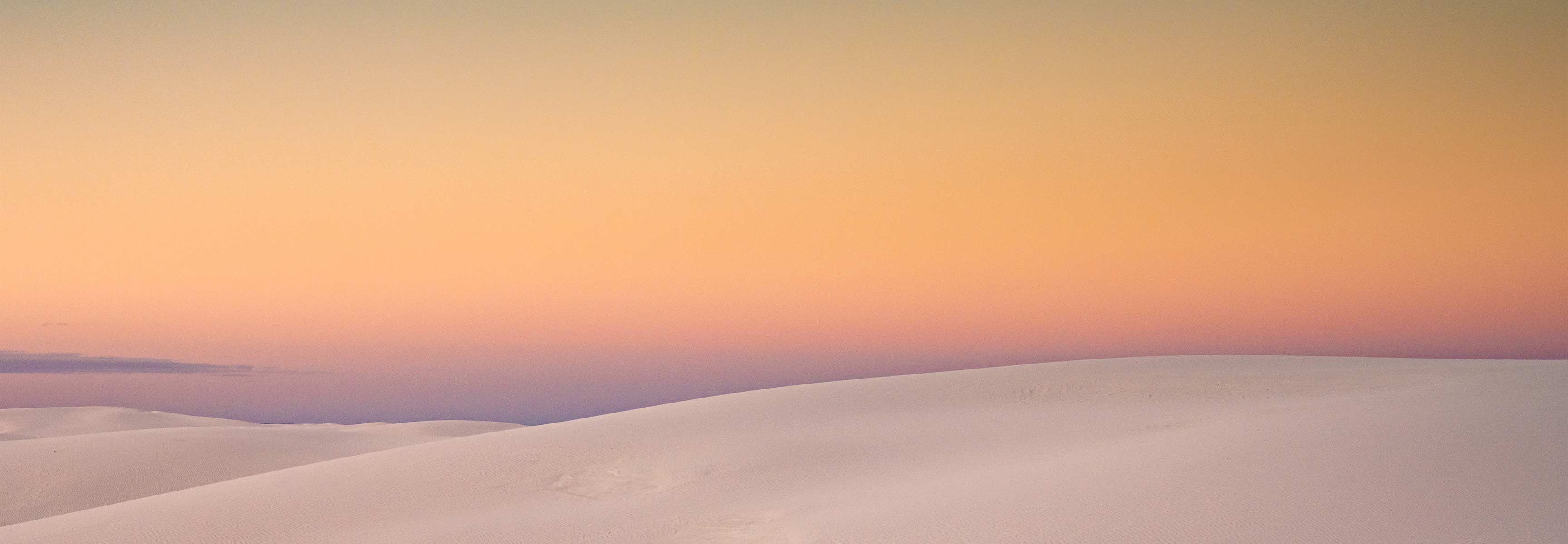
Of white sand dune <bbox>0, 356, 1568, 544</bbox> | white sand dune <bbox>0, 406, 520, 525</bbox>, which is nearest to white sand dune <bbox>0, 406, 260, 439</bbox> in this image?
white sand dune <bbox>0, 406, 520, 525</bbox>

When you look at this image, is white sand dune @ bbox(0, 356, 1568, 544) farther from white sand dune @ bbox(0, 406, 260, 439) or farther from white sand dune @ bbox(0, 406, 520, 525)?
white sand dune @ bbox(0, 406, 260, 439)

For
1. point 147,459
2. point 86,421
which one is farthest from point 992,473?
point 86,421

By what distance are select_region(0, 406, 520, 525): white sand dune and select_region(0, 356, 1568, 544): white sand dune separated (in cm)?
714

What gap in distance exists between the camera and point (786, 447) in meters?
14.6

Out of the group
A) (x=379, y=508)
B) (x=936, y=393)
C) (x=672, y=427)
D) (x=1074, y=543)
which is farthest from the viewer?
(x=936, y=393)

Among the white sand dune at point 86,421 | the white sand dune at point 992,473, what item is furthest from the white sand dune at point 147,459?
the white sand dune at point 86,421

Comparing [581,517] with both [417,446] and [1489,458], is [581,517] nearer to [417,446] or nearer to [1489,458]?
[417,446]

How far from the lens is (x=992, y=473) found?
1149 cm

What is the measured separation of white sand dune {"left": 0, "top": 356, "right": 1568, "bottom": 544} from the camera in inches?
340

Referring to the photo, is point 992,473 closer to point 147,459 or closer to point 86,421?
point 147,459

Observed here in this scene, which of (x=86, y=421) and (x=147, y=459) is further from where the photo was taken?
(x=86, y=421)

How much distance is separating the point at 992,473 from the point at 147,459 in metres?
20.1

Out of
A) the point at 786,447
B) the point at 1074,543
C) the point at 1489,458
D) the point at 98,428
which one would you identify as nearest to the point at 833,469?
the point at 786,447

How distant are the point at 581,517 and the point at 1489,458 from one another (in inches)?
362
